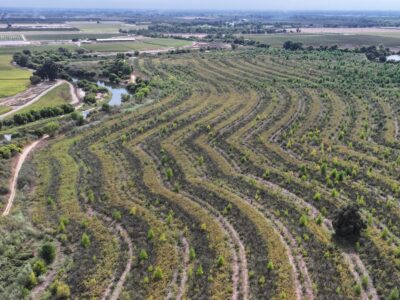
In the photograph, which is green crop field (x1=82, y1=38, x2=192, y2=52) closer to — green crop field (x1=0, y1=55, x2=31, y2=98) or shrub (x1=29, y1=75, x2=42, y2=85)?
green crop field (x1=0, y1=55, x2=31, y2=98)

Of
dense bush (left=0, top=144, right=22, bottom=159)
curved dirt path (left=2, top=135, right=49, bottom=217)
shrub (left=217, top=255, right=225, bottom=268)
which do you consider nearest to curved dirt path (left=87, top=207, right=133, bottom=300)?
shrub (left=217, top=255, right=225, bottom=268)

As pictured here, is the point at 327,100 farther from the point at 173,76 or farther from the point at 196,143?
the point at 173,76

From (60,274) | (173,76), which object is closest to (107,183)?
(60,274)

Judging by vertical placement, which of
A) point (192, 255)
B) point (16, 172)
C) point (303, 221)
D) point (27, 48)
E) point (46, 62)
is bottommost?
point (27, 48)

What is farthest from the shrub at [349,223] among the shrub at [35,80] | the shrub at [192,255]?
the shrub at [35,80]

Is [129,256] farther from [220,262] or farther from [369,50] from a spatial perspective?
[369,50]

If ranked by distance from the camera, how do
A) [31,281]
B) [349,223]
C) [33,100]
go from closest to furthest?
[31,281], [349,223], [33,100]

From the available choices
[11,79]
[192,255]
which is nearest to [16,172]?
[192,255]

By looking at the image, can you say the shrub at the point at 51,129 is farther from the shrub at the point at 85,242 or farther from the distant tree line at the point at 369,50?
the distant tree line at the point at 369,50
